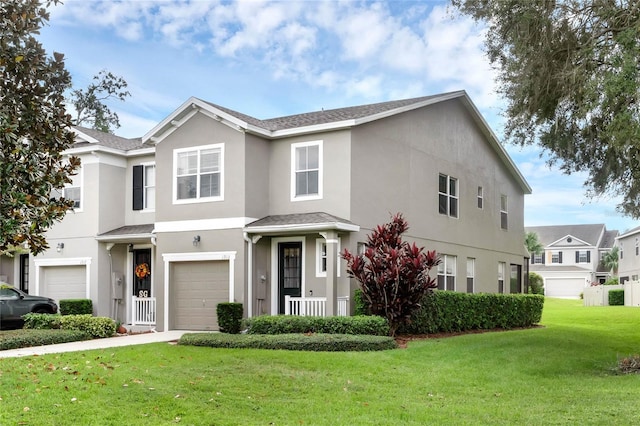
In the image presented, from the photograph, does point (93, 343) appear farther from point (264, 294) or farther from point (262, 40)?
point (262, 40)

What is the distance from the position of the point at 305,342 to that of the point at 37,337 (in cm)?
706

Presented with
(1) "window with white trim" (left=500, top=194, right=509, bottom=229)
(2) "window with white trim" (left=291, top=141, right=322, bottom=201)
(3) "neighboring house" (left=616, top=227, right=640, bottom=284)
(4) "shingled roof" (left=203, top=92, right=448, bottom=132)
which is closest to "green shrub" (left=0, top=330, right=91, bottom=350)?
(2) "window with white trim" (left=291, top=141, right=322, bottom=201)

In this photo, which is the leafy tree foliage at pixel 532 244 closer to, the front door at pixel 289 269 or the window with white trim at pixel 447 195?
the window with white trim at pixel 447 195

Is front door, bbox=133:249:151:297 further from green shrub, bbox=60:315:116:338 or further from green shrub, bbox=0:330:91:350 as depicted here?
green shrub, bbox=0:330:91:350

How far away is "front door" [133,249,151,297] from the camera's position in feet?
74.0

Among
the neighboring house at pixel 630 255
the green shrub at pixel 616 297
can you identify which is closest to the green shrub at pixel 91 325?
the green shrub at pixel 616 297

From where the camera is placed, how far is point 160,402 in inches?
355

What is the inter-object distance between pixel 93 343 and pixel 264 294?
4875 mm

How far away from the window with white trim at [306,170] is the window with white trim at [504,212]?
11.6 metres

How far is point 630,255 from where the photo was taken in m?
50.3

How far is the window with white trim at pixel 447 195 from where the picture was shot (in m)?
23.3

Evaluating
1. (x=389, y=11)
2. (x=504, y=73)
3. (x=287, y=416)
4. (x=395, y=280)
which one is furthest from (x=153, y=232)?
(x=287, y=416)

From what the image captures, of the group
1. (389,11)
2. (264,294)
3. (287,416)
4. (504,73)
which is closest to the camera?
(287,416)

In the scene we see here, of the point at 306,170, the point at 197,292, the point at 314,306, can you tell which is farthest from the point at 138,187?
the point at 314,306
